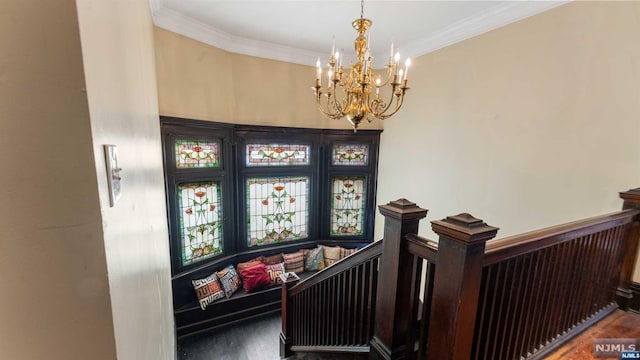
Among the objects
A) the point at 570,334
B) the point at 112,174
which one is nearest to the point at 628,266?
the point at 570,334

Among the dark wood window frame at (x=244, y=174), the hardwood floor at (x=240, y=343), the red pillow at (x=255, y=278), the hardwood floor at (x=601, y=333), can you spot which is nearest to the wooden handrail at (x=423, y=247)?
the hardwood floor at (x=601, y=333)

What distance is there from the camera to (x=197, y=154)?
11.2ft

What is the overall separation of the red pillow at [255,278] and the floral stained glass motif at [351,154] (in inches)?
81.7

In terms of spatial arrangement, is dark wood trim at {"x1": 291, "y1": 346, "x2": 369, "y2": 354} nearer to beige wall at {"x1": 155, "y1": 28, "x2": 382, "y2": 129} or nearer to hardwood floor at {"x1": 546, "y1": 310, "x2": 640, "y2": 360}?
hardwood floor at {"x1": 546, "y1": 310, "x2": 640, "y2": 360}

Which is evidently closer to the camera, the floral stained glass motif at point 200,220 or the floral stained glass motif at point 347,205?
the floral stained glass motif at point 200,220

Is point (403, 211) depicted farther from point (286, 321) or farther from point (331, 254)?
point (331, 254)

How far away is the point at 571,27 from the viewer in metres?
2.18

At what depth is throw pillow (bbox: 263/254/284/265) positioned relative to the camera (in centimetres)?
411

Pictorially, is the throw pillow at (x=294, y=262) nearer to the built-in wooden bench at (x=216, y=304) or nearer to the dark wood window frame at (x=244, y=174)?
the dark wood window frame at (x=244, y=174)

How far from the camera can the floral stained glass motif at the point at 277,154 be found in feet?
13.0

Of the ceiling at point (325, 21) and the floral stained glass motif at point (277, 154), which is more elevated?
the ceiling at point (325, 21)

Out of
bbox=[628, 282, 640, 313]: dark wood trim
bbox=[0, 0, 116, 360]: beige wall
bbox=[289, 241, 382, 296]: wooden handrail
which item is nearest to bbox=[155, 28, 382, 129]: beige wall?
bbox=[289, 241, 382, 296]: wooden handrail

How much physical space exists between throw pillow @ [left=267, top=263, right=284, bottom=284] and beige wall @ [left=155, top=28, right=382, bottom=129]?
2.20m

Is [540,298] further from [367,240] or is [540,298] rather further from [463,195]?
[367,240]
